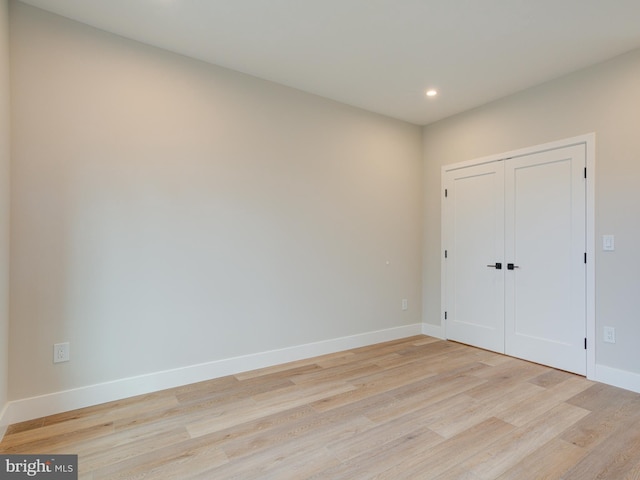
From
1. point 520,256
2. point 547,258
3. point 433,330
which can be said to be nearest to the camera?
point 547,258

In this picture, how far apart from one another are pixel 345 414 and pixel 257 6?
9.29 feet

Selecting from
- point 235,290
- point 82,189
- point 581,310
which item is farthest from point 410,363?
point 82,189

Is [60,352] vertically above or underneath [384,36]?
underneath

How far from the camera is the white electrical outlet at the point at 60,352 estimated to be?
2.29 m

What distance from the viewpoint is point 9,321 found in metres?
2.14

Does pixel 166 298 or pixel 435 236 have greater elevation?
pixel 435 236

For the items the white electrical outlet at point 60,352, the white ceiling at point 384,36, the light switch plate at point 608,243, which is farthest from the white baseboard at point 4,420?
the light switch plate at point 608,243

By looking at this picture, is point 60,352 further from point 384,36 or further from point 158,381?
point 384,36

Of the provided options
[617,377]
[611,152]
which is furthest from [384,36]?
[617,377]

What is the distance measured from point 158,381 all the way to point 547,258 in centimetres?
367

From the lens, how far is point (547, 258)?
322 cm

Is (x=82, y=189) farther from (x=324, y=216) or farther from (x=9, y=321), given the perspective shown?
(x=324, y=216)

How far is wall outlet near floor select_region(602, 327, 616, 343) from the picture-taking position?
277cm

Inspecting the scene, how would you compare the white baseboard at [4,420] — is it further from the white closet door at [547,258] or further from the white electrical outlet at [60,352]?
the white closet door at [547,258]
